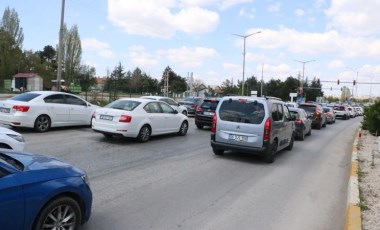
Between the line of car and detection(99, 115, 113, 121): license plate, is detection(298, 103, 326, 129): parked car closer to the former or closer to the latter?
the line of car

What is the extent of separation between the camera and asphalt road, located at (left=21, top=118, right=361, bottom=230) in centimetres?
566

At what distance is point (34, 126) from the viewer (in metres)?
13.3

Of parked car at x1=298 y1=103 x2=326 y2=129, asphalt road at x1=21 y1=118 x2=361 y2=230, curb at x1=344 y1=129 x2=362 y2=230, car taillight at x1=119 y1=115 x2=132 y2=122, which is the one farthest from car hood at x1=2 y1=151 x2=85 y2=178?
parked car at x1=298 y1=103 x2=326 y2=129

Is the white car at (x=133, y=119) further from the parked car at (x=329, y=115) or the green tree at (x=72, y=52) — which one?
the green tree at (x=72, y=52)

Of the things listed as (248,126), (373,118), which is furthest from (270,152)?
(373,118)

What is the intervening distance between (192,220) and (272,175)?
4.01 m

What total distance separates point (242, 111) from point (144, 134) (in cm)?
378

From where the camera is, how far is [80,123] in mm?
15297

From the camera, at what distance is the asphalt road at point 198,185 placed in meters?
5.66

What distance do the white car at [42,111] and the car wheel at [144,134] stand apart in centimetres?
363

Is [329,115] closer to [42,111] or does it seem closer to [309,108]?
[309,108]

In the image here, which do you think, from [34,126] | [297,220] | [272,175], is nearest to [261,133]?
[272,175]

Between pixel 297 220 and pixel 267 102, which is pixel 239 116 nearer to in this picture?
pixel 267 102

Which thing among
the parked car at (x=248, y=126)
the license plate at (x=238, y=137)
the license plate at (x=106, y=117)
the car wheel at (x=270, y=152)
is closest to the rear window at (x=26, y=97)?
the license plate at (x=106, y=117)
